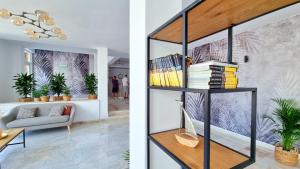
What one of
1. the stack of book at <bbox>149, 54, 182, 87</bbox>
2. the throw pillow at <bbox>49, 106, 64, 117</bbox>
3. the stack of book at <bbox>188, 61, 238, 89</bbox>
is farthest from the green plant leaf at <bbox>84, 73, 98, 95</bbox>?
the stack of book at <bbox>188, 61, 238, 89</bbox>

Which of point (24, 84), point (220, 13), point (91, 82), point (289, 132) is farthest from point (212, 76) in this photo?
point (24, 84)

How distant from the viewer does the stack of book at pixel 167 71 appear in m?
0.93

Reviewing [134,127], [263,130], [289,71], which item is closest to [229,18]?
[134,127]

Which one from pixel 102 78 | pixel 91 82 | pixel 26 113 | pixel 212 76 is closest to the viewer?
pixel 212 76

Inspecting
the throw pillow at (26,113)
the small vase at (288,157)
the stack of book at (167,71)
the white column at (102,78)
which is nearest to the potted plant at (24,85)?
the throw pillow at (26,113)

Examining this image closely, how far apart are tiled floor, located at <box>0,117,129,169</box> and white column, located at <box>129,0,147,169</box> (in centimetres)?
140

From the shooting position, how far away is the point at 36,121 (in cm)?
371

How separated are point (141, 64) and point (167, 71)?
0.39m

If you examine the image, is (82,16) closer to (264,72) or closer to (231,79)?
(231,79)

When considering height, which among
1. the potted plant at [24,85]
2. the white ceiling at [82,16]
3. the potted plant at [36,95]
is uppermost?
the white ceiling at [82,16]

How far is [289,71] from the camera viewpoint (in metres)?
2.75

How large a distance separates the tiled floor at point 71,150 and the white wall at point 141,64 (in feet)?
4.73

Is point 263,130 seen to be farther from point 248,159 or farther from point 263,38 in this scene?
point 248,159

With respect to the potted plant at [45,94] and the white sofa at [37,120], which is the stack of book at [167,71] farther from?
the potted plant at [45,94]
